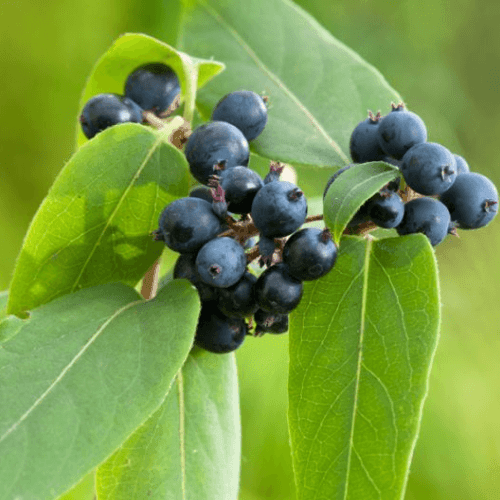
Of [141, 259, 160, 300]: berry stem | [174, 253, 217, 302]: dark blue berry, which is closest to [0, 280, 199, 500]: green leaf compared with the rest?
[174, 253, 217, 302]: dark blue berry

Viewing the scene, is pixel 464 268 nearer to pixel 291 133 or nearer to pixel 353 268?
pixel 291 133

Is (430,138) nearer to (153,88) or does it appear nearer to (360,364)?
(153,88)

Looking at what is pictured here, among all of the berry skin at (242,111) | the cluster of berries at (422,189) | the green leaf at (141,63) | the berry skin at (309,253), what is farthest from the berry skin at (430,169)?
the green leaf at (141,63)

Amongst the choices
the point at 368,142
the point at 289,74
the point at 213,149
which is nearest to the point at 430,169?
the point at 368,142

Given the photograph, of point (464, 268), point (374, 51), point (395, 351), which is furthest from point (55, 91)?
point (395, 351)

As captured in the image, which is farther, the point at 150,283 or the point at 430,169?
the point at 150,283

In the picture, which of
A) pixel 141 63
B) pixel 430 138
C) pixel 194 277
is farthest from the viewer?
pixel 430 138
